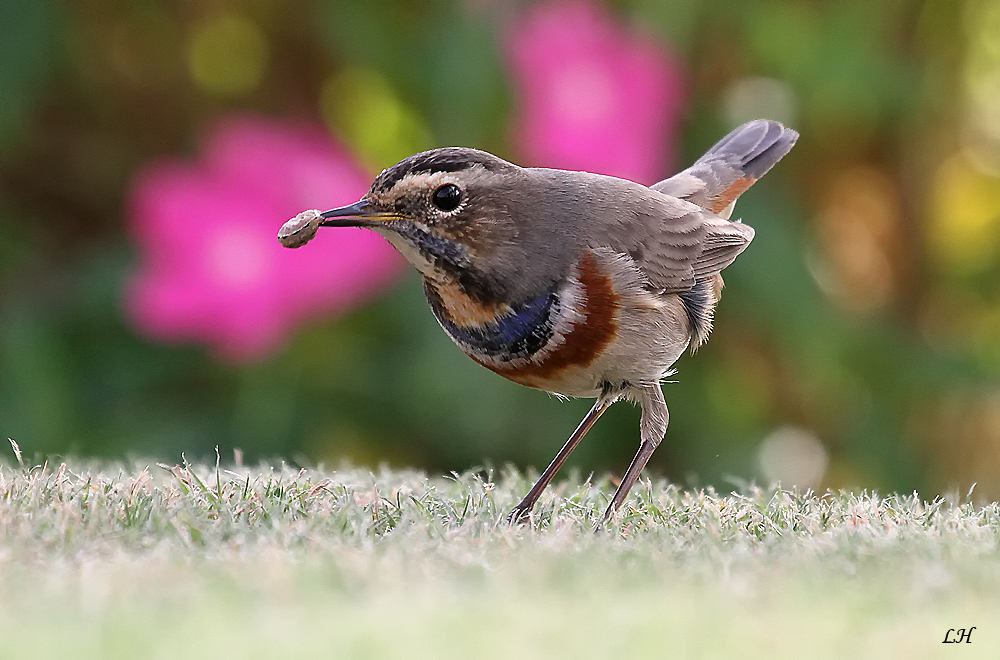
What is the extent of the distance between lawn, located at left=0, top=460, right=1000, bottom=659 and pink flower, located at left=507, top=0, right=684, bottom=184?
70.8 inches

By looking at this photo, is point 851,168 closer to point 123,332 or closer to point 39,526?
point 123,332

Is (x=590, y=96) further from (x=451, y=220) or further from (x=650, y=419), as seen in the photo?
(x=451, y=220)

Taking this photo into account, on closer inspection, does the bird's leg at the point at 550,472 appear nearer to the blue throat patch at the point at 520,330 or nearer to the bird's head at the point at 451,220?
the blue throat patch at the point at 520,330

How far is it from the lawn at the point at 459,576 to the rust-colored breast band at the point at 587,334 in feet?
0.97

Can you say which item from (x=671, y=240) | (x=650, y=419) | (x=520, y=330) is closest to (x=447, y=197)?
(x=520, y=330)

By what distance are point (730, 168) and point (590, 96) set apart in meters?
0.84

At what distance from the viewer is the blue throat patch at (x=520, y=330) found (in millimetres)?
2672

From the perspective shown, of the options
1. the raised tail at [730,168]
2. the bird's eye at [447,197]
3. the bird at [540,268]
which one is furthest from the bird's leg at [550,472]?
the raised tail at [730,168]

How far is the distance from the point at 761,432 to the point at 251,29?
8.01ft

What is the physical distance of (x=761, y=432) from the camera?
4641 millimetres

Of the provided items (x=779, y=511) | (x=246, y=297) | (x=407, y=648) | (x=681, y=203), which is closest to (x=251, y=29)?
(x=246, y=297)

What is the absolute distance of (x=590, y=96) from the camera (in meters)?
4.32

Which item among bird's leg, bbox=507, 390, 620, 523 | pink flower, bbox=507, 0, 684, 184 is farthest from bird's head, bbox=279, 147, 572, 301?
pink flower, bbox=507, 0, 684, 184

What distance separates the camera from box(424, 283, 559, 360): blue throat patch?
2672 mm
